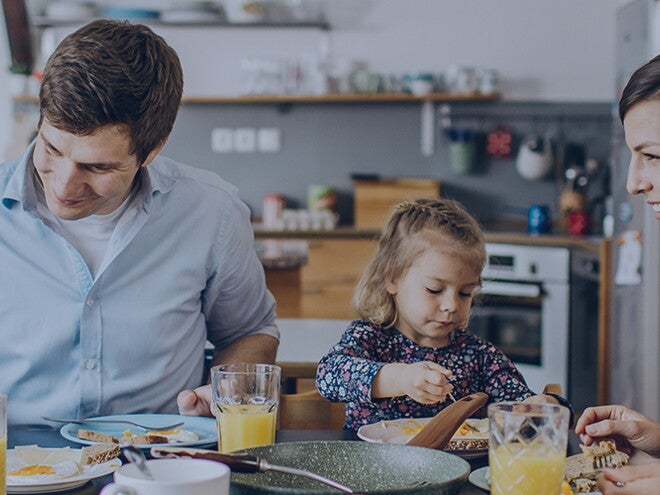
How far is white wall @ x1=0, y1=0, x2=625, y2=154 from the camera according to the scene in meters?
6.06

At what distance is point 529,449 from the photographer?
3.71 feet

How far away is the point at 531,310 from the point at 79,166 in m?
3.71

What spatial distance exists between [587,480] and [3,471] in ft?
2.34

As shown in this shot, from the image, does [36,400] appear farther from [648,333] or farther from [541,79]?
[541,79]

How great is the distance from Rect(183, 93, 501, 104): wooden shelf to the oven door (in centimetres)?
129

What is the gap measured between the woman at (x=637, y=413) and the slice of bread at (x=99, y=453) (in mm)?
648

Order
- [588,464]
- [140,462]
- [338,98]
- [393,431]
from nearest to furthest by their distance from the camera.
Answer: [140,462] < [588,464] < [393,431] < [338,98]

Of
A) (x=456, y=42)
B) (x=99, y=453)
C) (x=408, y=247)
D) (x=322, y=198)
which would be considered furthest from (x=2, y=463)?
(x=456, y=42)

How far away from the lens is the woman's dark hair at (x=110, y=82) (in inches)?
65.2

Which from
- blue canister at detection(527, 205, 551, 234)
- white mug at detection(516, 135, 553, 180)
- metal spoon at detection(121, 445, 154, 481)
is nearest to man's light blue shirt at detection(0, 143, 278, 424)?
metal spoon at detection(121, 445, 154, 481)

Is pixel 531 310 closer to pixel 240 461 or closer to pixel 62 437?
pixel 62 437

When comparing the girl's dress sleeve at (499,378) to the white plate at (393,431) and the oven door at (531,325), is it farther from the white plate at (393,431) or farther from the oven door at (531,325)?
the oven door at (531,325)

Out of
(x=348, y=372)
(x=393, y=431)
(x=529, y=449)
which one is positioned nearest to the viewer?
(x=529, y=449)

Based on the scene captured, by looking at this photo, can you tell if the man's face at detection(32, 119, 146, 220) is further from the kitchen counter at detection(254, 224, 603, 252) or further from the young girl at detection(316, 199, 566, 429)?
the kitchen counter at detection(254, 224, 603, 252)
